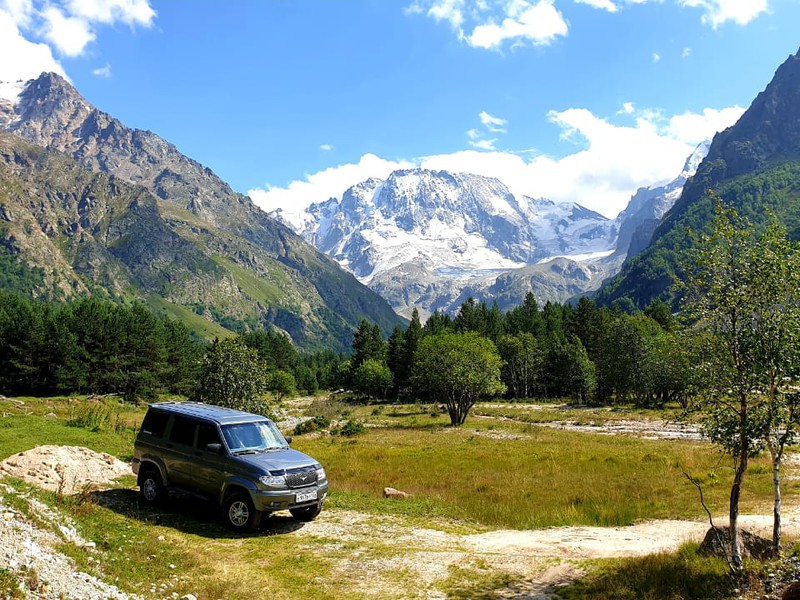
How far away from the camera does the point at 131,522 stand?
48.2 ft

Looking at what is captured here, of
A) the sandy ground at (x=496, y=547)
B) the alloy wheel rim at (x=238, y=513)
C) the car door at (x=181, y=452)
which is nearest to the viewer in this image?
the sandy ground at (x=496, y=547)

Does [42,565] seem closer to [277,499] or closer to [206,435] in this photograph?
[277,499]

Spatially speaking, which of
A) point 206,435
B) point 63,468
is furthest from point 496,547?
point 63,468

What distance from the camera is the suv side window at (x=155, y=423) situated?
1756cm

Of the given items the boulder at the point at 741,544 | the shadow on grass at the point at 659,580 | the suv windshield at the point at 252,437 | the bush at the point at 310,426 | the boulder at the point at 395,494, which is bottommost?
the bush at the point at 310,426

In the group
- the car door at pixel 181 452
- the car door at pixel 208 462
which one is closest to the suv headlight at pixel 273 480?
the car door at pixel 208 462

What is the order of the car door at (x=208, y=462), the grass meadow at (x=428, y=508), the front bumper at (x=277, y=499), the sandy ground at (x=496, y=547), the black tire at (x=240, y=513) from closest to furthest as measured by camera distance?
the grass meadow at (x=428, y=508), the sandy ground at (x=496, y=547), the front bumper at (x=277, y=499), the black tire at (x=240, y=513), the car door at (x=208, y=462)

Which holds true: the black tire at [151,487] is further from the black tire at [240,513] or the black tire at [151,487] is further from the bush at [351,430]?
the bush at [351,430]

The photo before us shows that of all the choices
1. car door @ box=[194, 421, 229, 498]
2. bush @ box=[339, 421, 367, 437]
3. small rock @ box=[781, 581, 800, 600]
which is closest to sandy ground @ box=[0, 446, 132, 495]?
car door @ box=[194, 421, 229, 498]

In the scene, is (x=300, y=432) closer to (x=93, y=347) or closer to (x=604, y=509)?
(x=604, y=509)

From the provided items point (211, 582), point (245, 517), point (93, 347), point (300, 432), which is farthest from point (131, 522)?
point (93, 347)

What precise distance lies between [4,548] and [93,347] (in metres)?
90.0

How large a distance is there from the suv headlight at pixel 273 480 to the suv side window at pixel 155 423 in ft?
16.0

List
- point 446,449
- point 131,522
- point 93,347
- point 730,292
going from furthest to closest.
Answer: point 93,347
point 446,449
point 131,522
point 730,292
